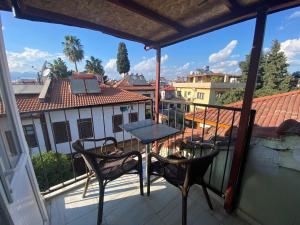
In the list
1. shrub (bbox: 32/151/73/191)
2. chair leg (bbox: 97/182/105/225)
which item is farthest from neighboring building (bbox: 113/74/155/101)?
chair leg (bbox: 97/182/105/225)

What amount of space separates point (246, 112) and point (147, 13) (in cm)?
135

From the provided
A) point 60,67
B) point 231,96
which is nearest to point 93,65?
point 60,67

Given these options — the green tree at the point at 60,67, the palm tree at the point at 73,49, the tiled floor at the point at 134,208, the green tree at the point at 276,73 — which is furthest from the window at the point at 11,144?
the palm tree at the point at 73,49

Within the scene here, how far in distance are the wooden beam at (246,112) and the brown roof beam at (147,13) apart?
809 mm

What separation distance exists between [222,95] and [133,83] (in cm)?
1029

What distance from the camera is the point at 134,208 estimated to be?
1647 mm

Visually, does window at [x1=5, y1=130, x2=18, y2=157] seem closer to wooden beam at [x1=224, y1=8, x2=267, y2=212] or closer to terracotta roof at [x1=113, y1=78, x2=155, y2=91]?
wooden beam at [x1=224, y1=8, x2=267, y2=212]

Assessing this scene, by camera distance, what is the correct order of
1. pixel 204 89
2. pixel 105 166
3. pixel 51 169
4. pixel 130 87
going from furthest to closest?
1. pixel 204 89
2. pixel 130 87
3. pixel 51 169
4. pixel 105 166

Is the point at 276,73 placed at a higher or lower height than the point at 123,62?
lower

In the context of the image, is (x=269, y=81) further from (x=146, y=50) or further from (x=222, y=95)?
(x=146, y=50)

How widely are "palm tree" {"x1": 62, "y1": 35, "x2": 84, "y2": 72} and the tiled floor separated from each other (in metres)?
23.0

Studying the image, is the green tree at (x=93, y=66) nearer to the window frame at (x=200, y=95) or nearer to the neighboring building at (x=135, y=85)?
the neighboring building at (x=135, y=85)

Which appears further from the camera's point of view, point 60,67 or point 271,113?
point 60,67

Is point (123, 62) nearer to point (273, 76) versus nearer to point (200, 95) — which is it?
point (200, 95)
